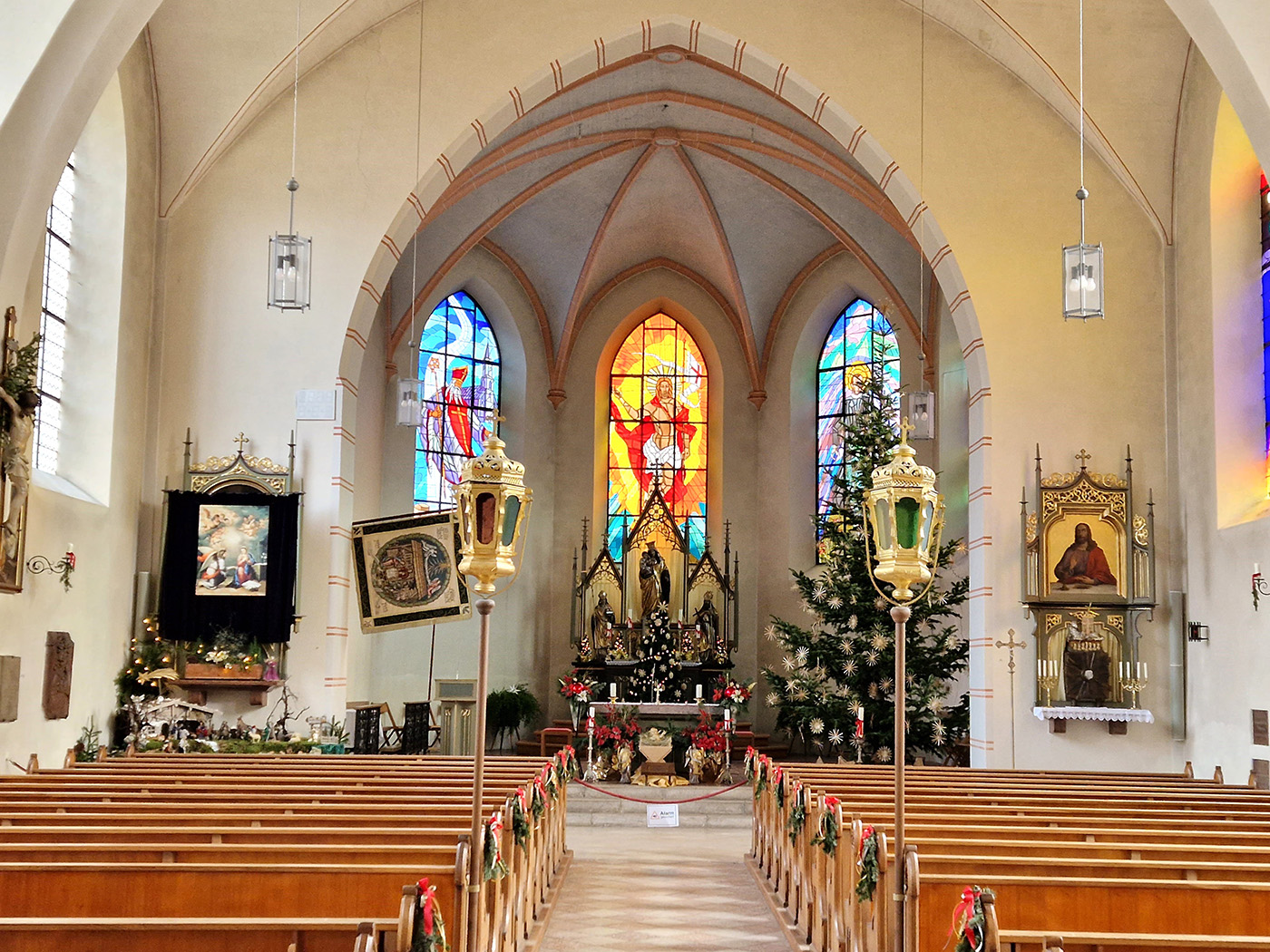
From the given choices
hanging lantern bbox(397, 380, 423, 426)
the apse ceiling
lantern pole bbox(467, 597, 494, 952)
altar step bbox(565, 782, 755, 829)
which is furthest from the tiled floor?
the apse ceiling

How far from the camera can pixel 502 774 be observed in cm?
977

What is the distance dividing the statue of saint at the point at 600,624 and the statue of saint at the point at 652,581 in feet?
1.79

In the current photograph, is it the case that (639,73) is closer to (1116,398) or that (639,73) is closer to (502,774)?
(1116,398)

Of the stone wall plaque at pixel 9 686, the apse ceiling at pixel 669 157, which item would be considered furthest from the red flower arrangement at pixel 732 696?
the stone wall plaque at pixel 9 686

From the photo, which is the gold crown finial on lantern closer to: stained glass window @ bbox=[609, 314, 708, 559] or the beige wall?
the beige wall

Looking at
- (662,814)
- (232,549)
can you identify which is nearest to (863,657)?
(662,814)

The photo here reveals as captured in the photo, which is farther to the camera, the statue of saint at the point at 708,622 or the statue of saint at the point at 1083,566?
the statue of saint at the point at 708,622

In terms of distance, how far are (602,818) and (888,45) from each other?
8.95 meters

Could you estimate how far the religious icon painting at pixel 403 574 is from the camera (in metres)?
13.3

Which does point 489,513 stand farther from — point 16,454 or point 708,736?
point 708,736

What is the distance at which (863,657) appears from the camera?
15609 millimetres

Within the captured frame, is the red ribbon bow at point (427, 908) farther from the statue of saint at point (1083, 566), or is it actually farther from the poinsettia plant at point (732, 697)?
the poinsettia plant at point (732, 697)

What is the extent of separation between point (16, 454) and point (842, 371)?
45.6 feet

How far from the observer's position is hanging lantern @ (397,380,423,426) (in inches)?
611
